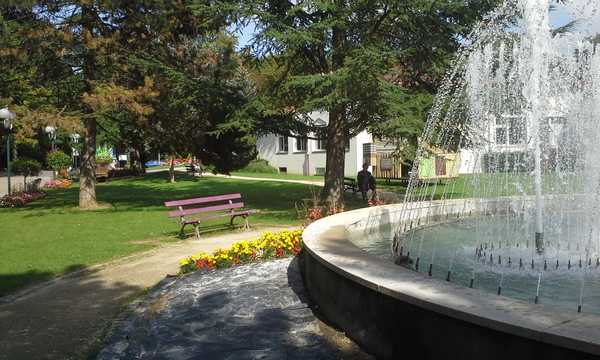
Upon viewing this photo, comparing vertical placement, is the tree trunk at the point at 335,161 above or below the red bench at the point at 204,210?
above

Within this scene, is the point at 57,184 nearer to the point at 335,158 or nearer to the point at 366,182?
the point at 366,182

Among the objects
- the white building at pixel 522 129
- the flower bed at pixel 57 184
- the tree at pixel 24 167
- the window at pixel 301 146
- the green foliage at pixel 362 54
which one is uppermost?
the green foliage at pixel 362 54

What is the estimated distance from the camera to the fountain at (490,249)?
151 inches

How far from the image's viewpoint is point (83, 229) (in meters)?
14.7

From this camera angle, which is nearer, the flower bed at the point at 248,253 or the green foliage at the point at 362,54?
the flower bed at the point at 248,253

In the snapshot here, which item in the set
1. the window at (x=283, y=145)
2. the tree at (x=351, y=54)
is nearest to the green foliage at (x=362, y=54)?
the tree at (x=351, y=54)

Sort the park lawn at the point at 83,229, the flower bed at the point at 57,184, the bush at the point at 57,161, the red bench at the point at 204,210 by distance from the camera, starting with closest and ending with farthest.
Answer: the park lawn at the point at 83,229
the red bench at the point at 204,210
the flower bed at the point at 57,184
the bush at the point at 57,161

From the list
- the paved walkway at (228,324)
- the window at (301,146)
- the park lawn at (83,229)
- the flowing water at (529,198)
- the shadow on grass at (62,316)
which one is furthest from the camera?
the window at (301,146)

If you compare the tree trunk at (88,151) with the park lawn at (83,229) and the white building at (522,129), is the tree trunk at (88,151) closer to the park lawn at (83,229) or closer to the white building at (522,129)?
the park lawn at (83,229)

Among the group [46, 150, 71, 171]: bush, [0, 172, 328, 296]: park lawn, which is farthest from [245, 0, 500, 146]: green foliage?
[46, 150, 71, 171]: bush

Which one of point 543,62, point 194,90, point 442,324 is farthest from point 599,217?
point 194,90

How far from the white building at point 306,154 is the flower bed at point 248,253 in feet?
91.2

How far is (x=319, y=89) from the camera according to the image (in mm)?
14023

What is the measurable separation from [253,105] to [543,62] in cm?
861
